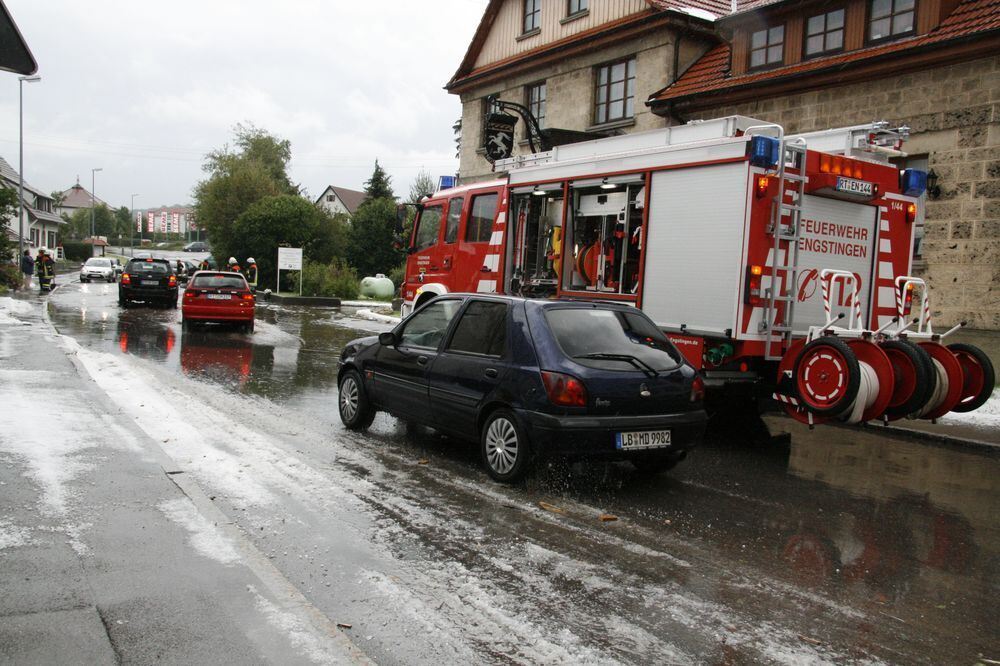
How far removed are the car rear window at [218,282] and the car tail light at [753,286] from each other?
556 inches

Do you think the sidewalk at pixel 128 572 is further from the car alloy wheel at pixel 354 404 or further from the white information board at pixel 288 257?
the white information board at pixel 288 257

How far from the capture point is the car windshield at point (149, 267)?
25.3 m

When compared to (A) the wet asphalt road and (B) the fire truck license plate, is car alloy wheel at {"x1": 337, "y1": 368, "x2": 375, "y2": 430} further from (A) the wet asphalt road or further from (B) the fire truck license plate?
A: (B) the fire truck license plate

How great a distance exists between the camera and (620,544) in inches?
201

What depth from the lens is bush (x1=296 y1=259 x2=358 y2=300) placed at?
3597cm

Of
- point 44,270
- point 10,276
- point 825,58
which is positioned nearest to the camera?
point 825,58

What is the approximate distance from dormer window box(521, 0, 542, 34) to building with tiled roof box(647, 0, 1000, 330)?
7.91 metres

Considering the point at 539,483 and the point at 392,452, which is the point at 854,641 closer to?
the point at 539,483

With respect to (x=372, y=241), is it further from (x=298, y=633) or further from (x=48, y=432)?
(x=298, y=633)

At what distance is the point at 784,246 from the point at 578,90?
46.0 feet

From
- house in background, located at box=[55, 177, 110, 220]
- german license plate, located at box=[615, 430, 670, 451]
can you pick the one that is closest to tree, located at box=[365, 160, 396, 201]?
german license plate, located at box=[615, 430, 670, 451]

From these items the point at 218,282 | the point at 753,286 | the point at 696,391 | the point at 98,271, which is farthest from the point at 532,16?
the point at 98,271

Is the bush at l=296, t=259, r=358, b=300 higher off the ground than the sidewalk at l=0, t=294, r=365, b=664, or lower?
higher

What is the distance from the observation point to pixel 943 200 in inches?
527
